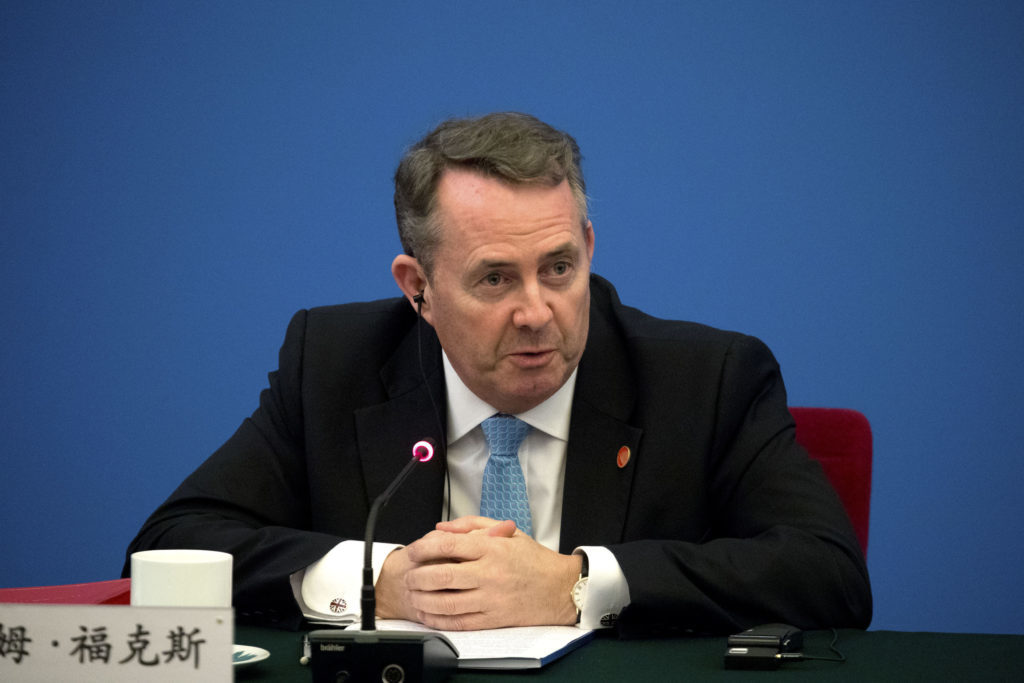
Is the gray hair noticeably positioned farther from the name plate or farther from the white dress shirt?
the name plate

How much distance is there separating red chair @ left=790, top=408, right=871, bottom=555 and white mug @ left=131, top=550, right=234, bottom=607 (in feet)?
4.44

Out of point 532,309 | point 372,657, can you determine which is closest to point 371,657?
point 372,657

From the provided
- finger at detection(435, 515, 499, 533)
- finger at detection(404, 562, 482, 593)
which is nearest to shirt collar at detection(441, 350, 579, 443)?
finger at detection(435, 515, 499, 533)

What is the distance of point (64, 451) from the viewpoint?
3.73 m

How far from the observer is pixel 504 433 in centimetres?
213

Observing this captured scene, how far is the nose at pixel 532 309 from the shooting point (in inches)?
76.7

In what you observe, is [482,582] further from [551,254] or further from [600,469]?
[551,254]

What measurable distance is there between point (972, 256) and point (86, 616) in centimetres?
289

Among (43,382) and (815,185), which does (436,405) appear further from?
A: (43,382)

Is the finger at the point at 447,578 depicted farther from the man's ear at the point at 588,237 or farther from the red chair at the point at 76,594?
the man's ear at the point at 588,237

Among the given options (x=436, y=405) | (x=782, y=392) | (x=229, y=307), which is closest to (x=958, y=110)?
(x=782, y=392)

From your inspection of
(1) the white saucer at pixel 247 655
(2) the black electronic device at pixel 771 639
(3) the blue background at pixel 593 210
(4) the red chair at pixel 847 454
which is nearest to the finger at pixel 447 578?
(1) the white saucer at pixel 247 655

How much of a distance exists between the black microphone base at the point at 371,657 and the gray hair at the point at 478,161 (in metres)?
0.98

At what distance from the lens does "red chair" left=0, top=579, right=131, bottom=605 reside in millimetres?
1663
